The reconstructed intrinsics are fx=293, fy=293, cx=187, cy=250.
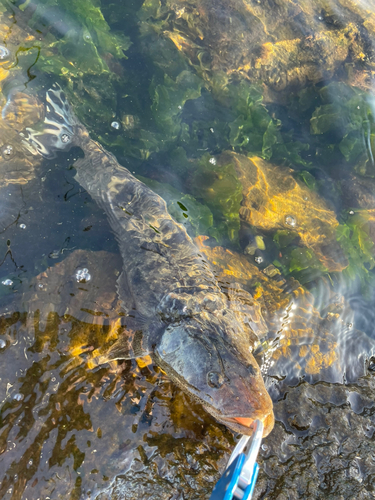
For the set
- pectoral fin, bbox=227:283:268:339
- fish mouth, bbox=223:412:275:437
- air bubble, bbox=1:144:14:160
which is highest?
fish mouth, bbox=223:412:275:437

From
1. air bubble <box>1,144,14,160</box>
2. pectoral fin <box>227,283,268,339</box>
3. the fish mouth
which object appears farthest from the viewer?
air bubble <box>1,144,14,160</box>

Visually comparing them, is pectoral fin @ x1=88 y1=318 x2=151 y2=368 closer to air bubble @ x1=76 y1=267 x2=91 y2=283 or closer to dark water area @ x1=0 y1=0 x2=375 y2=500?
dark water area @ x1=0 y1=0 x2=375 y2=500

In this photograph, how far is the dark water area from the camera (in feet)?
9.00

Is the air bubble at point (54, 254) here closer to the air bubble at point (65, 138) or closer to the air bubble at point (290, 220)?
the air bubble at point (65, 138)

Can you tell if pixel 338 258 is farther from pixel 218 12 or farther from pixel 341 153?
pixel 218 12

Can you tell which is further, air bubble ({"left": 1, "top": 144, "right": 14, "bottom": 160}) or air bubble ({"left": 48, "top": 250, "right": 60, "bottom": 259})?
air bubble ({"left": 1, "top": 144, "right": 14, "bottom": 160})

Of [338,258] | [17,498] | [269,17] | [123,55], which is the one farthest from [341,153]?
[17,498]

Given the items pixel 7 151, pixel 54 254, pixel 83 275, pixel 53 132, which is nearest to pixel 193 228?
pixel 83 275

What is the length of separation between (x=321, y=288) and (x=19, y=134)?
506 centimetres

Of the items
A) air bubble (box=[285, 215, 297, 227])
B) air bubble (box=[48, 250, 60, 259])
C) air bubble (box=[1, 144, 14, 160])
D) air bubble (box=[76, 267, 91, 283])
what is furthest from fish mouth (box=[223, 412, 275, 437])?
air bubble (box=[1, 144, 14, 160])

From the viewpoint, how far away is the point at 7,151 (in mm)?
4199

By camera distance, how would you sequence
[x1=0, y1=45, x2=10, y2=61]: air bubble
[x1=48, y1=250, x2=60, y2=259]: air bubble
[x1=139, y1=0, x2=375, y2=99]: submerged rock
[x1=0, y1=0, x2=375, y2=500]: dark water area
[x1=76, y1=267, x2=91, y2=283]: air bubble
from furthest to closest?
[x1=139, y1=0, x2=375, y2=99]: submerged rock, [x1=0, y1=45, x2=10, y2=61]: air bubble, [x1=48, y1=250, x2=60, y2=259]: air bubble, [x1=76, y1=267, x2=91, y2=283]: air bubble, [x1=0, y1=0, x2=375, y2=500]: dark water area

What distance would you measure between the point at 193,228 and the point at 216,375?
224 cm

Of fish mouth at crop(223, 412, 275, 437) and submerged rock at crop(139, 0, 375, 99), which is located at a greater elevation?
submerged rock at crop(139, 0, 375, 99)
